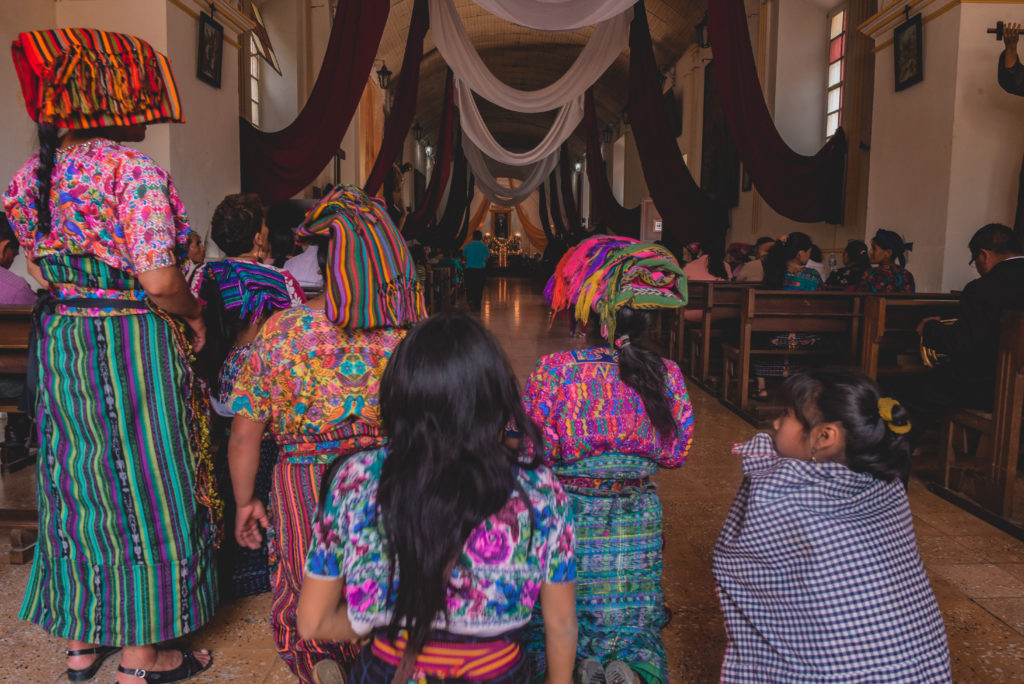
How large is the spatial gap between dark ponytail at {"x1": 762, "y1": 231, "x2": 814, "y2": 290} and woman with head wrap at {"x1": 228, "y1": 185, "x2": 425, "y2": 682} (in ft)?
14.2

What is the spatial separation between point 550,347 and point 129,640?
5767 mm

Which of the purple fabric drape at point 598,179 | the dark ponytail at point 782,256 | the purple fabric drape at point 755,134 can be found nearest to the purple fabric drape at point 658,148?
the purple fabric drape at point 755,134

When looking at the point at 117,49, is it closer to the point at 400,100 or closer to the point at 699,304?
the point at 400,100

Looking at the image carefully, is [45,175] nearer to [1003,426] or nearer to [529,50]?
[1003,426]

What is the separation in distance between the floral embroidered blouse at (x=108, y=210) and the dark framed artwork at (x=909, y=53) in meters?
5.44

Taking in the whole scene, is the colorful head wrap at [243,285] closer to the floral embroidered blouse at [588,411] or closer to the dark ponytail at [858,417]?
the floral embroidered blouse at [588,411]

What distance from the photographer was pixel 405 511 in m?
1.00

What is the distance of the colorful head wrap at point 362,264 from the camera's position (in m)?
1.54

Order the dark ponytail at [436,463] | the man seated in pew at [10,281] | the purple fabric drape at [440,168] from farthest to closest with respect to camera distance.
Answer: the purple fabric drape at [440,168]
the man seated in pew at [10,281]
the dark ponytail at [436,463]

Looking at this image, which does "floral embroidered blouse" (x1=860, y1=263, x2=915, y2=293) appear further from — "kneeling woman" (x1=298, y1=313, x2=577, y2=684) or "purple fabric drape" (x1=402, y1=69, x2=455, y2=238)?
"kneeling woman" (x1=298, y1=313, x2=577, y2=684)

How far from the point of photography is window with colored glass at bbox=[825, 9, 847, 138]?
25.7ft

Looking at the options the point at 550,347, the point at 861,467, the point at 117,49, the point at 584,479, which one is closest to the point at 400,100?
the point at 550,347

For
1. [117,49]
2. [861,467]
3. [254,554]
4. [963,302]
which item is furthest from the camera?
[963,302]

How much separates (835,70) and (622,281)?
7.67 metres
